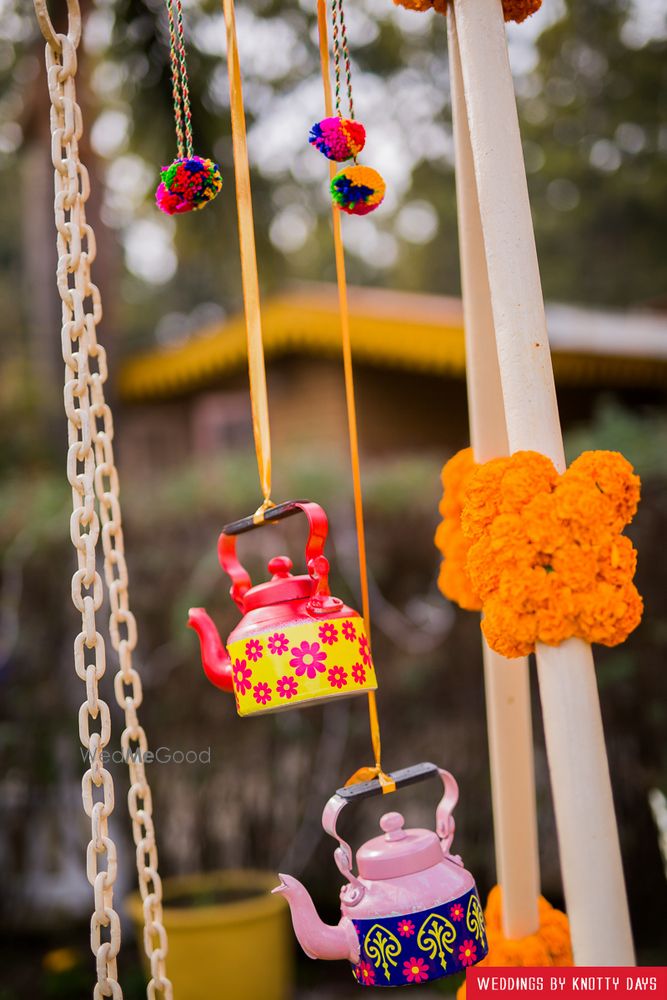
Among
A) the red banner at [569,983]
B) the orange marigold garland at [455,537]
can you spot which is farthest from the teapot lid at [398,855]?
the orange marigold garland at [455,537]

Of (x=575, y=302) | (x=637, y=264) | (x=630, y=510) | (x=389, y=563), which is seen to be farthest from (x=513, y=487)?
(x=575, y=302)

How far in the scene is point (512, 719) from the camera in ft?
4.97

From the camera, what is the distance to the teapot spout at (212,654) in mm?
1373

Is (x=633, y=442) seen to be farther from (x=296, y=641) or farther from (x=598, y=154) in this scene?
(x=598, y=154)

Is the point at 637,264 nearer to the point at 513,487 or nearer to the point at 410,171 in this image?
the point at 410,171

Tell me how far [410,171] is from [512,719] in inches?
336

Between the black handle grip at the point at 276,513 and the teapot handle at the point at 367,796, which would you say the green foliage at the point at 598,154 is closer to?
the black handle grip at the point at 276,513

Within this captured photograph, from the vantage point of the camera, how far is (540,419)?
1.20 meters

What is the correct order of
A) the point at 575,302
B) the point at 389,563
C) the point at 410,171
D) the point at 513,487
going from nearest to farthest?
1. the point at 513,487
2. the point at 389,563
3. the point at 410,171
4. the point at 575,302

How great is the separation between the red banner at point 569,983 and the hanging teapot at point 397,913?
0.15 ft

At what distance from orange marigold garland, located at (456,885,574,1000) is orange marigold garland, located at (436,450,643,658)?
576mm

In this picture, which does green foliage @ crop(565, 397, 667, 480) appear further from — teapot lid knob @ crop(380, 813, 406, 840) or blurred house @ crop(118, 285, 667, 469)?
blurred house @ crop(118, 285, 667, 469)

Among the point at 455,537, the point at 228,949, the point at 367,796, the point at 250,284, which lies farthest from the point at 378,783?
the point at 228,949

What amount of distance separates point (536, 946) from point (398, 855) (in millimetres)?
389
